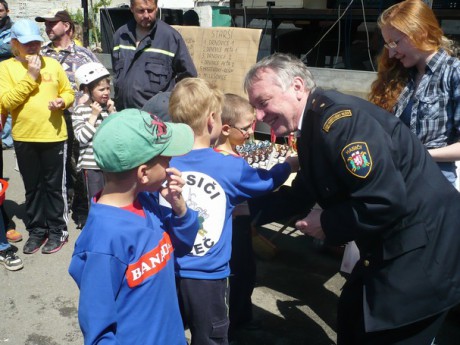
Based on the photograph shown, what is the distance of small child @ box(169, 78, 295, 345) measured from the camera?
2.10m

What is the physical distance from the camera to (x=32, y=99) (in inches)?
153

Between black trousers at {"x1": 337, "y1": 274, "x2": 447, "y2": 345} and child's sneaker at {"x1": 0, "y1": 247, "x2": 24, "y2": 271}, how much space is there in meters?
2.70

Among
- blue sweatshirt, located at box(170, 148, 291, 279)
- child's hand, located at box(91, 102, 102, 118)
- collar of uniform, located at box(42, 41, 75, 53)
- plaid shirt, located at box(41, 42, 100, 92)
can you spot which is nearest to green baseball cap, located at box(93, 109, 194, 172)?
blue sweatshirt, located at box(170, 148, 291, 279)

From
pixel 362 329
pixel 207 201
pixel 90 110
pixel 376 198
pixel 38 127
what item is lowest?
pixel 362 329

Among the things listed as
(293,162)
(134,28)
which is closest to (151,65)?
(134,28)

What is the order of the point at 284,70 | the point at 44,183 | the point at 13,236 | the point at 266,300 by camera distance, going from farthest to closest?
the point at 13,236, the point at 44,183, the point at 266,300, the point at 284,70

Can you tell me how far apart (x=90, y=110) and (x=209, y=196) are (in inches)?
89.6

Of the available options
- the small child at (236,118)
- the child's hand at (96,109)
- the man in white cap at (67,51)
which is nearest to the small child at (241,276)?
the small child at (236,118)

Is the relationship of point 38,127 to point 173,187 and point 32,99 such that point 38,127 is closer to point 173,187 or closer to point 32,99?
point 32,99

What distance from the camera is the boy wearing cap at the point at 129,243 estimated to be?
4.68ft

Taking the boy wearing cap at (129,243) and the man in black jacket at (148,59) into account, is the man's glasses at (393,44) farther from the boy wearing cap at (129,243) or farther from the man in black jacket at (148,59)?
the man in black jacket at (148,59)

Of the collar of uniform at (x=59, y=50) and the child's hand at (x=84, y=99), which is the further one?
the collar of uniform at (x=59, y=50)

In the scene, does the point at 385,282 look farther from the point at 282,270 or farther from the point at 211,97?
the point at 282,270

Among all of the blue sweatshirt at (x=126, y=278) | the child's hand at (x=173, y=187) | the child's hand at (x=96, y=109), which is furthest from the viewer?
the child's hand at (x=96, y=109)
